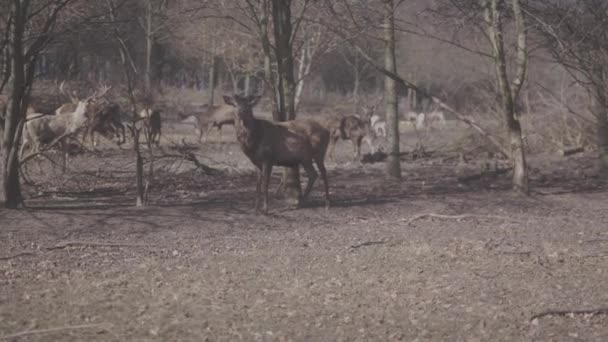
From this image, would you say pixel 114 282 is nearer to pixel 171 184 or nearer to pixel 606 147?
pixel 171 184

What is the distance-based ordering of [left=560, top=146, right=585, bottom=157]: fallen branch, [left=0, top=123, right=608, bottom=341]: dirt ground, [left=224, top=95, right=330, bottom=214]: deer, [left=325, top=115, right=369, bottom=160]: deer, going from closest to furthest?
[left=0, top=123, right=608, bottom=341]: dirt ground, [left=224, top=95, right=330, bottom=214]: deer, [left=560, top=146, right=585, bottom=157]: fallen branch, [left=325, top=115, right=369, bottom=160]: deer

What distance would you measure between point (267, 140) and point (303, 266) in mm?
4048

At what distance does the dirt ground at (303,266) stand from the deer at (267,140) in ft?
2.30

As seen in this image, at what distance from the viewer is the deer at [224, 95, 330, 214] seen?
12.8 m

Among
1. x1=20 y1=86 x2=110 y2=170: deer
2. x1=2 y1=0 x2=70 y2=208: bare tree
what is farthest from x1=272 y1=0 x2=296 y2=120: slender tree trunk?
x1=20 y1=86 x2=110 y2=170: deer

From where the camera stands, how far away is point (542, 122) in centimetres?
2619

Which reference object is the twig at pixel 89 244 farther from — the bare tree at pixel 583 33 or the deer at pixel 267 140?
the bare tree at pixel 583 33

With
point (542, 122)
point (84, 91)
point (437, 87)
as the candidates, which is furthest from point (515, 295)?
point (437, 87)

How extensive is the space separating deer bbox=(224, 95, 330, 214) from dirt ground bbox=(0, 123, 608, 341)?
0.70 meters

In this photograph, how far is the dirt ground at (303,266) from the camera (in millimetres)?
7000

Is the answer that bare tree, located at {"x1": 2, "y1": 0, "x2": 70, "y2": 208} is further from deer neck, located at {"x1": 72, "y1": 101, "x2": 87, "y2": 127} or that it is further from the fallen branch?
the fallen branch

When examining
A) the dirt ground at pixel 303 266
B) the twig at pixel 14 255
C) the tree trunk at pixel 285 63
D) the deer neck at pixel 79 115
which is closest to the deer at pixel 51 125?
the deer neck at pixel 79 115

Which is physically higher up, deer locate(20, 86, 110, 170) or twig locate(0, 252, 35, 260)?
deer locate(20, 86, 110, 170)

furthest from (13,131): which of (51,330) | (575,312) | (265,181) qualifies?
(575,312)
